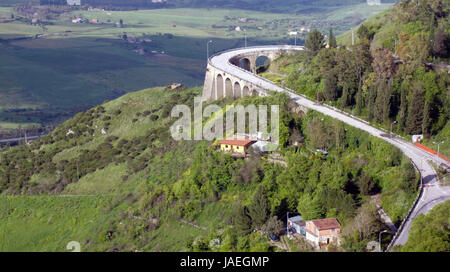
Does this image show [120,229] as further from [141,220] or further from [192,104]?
[192,104]

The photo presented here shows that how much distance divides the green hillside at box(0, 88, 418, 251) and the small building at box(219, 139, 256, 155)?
801 millimetres

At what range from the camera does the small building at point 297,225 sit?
35.4m

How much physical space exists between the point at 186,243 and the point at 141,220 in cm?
815

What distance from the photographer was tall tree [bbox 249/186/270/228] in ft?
121

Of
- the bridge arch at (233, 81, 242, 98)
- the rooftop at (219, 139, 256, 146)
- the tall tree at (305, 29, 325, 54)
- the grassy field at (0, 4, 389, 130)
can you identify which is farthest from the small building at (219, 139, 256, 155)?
the grassy field at (0, 4, 389, 130)

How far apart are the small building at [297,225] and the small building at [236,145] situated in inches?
368

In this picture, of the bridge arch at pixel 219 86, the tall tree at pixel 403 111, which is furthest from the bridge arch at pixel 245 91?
the tall tree at pixel 403 111

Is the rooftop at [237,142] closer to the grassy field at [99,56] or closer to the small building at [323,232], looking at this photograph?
the small building at [323,232]

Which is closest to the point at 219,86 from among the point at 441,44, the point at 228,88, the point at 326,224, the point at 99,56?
the point at 228,88

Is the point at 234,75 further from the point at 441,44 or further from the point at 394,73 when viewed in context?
the point at 441,44

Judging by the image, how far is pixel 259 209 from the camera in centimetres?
3719

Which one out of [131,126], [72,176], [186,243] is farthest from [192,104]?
[186,243]

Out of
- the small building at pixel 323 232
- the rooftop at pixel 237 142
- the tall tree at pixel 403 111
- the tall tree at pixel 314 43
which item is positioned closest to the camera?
the small building at pixel 323 232

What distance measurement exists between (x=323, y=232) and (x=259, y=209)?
16.6 ft
